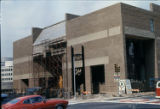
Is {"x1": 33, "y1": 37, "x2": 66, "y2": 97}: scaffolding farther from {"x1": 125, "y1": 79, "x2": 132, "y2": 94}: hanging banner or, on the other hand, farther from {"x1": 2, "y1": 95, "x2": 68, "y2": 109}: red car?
{"x1": 2, "y1": 95, "x2": 68, "y2": 109}: red car

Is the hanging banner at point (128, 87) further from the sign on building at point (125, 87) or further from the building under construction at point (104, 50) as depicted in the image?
the building under construction at point (104, 50)

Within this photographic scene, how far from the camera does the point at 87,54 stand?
4491 centimetres

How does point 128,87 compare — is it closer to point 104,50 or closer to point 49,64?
point 104,50

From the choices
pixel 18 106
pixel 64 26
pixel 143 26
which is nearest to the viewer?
pixel 18 106

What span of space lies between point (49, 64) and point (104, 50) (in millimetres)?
17510

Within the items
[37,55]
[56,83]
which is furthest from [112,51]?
[37,55]

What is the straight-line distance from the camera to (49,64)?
55.6 meters

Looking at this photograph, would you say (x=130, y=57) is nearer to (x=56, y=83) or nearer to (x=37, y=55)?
(x=56, y=83)

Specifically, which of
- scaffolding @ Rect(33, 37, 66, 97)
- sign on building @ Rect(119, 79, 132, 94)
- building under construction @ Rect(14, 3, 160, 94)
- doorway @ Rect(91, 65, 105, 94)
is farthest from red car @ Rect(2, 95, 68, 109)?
scaffolding @ Rect(33, 37, 66, 97)

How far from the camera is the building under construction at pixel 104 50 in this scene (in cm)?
4062

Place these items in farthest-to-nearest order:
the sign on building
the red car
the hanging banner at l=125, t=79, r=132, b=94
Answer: the sign on building
the hanging banner at l=125, t=79, r=132, b=94
the red car

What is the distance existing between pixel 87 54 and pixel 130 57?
781 cm

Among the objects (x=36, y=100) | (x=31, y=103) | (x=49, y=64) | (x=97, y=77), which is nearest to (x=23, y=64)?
(x=49, y=64)

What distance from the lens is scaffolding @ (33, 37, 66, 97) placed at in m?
51.3
